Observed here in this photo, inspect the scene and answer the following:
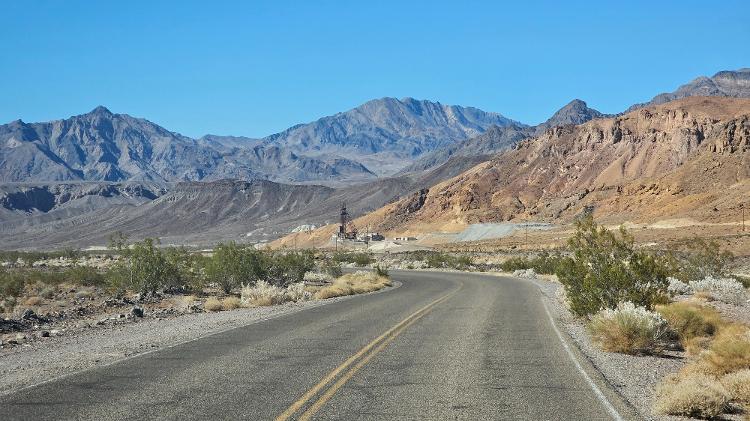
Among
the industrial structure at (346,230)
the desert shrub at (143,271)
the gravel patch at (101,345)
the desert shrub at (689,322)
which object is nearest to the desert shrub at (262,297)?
the gravel patch at (101,345)

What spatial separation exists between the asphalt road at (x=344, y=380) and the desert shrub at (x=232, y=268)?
18.8 m

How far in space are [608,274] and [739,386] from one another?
809 cm

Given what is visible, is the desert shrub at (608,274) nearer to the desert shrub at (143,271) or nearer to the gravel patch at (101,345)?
the gravel patch at (101,345)

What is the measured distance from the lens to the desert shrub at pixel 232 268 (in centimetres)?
3562

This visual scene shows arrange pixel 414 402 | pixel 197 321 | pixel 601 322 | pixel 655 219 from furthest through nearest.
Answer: pixel 655 219 < pixel 197 321 < pixel 601 322 < pixel 414 402

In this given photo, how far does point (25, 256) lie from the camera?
93750 millimetres

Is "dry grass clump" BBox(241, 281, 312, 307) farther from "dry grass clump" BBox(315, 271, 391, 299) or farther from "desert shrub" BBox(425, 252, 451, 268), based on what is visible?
"desert shrub" BBox(425, 252, 451, 268)

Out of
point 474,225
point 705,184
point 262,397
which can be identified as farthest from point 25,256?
point 262,397

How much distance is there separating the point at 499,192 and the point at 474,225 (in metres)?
16.4

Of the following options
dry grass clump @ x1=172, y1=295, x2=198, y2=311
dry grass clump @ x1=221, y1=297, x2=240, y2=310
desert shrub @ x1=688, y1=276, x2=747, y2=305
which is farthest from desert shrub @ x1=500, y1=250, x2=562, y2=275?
dry grass clump @ x1=221, y1=297, x2=240, y2=310

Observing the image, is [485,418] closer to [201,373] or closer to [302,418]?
[302,418]

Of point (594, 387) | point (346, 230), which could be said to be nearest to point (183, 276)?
point (594, 387)

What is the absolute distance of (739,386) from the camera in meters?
9.38

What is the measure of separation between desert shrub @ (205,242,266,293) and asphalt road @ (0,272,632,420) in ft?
61.7
